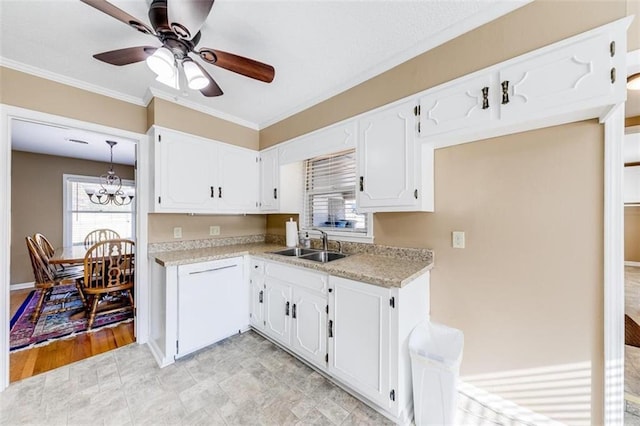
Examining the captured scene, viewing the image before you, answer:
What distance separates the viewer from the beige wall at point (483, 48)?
1180 mm

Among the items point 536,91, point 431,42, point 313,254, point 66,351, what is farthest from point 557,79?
point 66,351

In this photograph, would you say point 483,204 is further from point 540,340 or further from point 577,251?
point 540,340

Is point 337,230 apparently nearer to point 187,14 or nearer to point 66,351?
point 187,14

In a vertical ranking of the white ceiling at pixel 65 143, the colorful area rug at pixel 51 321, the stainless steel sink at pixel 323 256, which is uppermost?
the white ceiling at pixel 65 143

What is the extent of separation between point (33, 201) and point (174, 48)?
5295 mm

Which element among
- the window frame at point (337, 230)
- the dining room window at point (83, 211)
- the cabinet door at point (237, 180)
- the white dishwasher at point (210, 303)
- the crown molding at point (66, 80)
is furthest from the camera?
the dining room window at point (83, 211)

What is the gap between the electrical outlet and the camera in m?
1.73

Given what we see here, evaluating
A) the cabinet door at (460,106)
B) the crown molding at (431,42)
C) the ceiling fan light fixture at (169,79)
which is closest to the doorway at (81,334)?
the ceiling fan light fixture at (169,79)

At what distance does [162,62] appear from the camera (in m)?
1.26

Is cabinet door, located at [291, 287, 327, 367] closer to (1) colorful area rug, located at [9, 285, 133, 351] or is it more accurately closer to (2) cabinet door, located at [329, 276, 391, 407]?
(2) cabinet door, located at [329, 276, 391, 407]

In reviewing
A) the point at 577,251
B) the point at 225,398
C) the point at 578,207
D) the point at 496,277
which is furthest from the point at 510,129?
the point at 225,398

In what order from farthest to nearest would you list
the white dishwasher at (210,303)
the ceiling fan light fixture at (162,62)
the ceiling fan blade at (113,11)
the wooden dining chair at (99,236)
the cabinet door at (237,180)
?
1. the wooden dining chair at (99,236)
2. the cabinet door at (237,180)
3. the white dishwasher at (210,303)
4. the ceiling fan light fixture at (162,62)
5. the ceiling fan blade at (113,11)

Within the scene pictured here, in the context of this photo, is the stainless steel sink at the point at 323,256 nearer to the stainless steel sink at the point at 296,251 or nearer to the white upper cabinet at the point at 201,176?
the stainless steel sink at the point at 296,251

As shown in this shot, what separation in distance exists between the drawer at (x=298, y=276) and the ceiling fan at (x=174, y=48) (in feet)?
4.71
